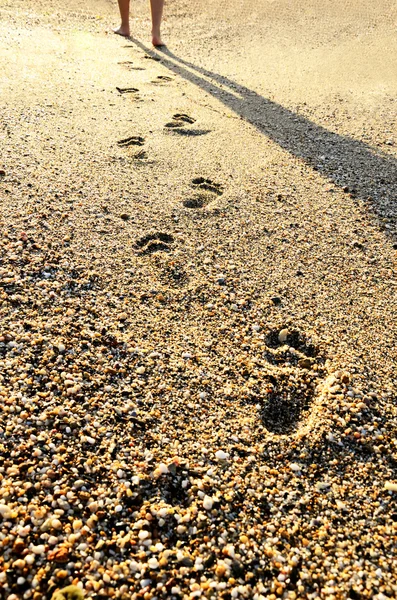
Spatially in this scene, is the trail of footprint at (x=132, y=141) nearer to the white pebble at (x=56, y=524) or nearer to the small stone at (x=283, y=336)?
the small stone at (x=283, y=336)

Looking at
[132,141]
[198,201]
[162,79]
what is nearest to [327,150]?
[198,201]

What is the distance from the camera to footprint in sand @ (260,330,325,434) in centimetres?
164

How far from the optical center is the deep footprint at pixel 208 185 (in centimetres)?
274

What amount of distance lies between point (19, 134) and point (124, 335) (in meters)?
1.84

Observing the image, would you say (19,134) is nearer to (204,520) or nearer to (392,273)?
(392,273)

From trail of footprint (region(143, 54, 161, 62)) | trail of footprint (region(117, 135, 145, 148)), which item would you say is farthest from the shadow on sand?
trail of footprint (region(117, 135, 145, 148))

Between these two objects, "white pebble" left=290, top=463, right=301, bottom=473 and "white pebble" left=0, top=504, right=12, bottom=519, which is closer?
"white pebble" left=0, top=504, right=12, bottom=519

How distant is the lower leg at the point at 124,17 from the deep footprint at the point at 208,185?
3892 millimetres

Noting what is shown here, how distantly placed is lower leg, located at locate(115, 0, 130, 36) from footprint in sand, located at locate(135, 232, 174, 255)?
14.5 ft

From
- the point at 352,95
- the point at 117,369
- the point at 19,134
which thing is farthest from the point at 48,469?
the point at 352,95

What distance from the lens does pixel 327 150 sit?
3.27 meters

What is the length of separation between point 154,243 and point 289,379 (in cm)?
96

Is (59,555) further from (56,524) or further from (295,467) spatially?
(295,467)

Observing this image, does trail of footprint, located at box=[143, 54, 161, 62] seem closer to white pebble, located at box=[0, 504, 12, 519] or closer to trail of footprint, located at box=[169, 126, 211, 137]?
trail of footprint, located at box=[169, 126, 211, 137]
